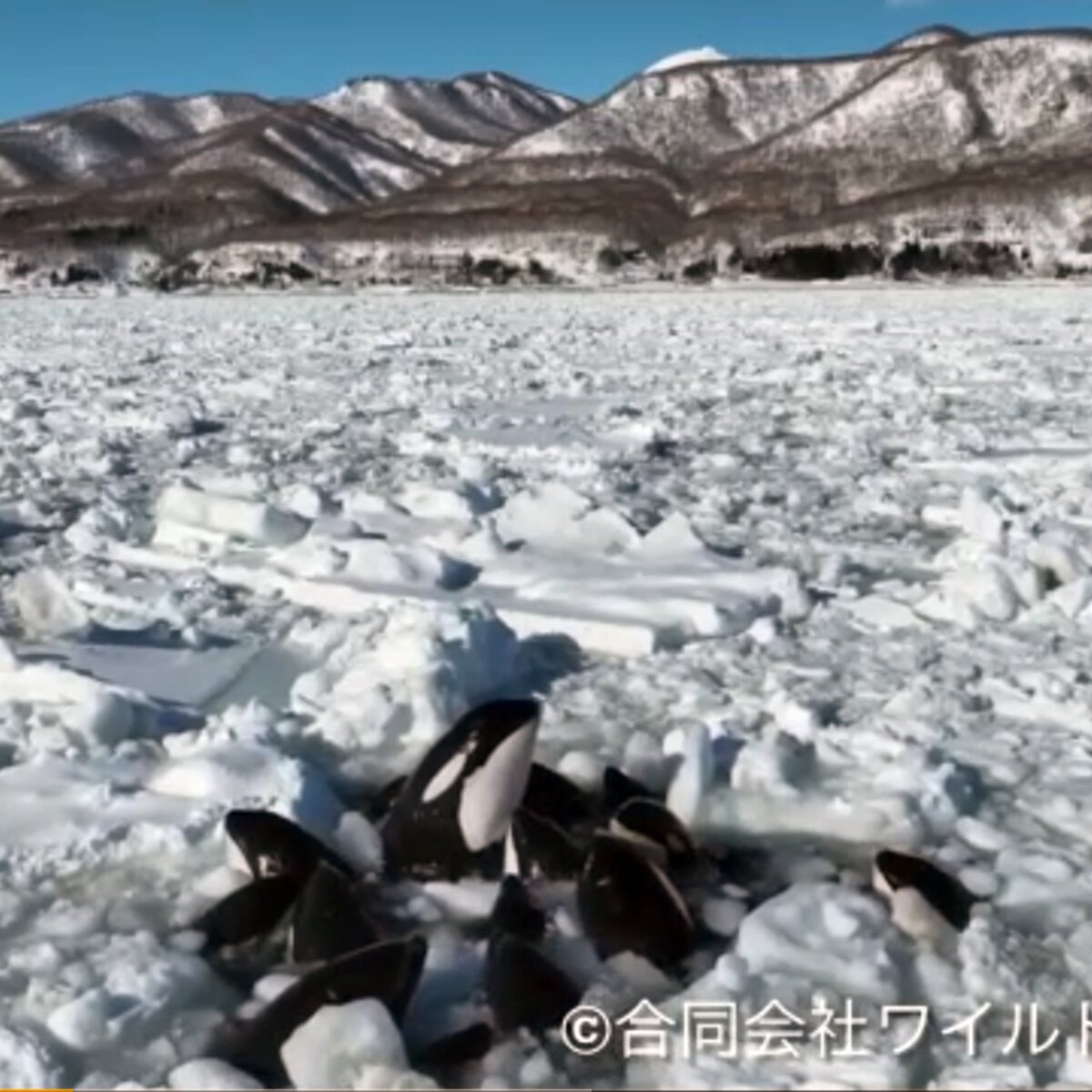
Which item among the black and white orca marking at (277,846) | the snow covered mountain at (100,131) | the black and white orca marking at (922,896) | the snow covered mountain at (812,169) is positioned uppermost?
the snow covered mountain at (100,131)

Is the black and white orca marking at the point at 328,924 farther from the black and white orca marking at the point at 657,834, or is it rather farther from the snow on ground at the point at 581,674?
the black and white orca marking at the point at 657,834

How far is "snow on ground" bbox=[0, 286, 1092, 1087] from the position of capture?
229cm

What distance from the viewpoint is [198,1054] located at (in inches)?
85.0

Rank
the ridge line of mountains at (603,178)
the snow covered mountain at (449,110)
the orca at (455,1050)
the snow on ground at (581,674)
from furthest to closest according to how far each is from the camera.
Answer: the snow covered mountain at (449,110) < the ridge line of mountains at (603,178) < the snow on ground at (581,674) < the orca at (455,1050)

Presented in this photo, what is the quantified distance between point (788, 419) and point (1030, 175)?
63067 mm

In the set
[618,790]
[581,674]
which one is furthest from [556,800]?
[581,674]

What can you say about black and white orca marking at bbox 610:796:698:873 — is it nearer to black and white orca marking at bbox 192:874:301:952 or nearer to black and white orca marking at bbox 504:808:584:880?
black and white orca marking at bbox 504:808:584:880

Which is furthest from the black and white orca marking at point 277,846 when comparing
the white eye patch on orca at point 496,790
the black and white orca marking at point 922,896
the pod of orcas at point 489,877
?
the black and white orca marking at point 922,896

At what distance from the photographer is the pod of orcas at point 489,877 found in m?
2.19

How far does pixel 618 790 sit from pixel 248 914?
32.2 inches

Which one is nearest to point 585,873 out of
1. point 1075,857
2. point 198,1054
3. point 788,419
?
point 198,1054

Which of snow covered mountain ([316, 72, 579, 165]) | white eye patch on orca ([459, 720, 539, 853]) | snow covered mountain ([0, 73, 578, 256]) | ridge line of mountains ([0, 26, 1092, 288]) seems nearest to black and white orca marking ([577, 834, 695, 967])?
white eye patch on orca ([459, 720, 539, 853])

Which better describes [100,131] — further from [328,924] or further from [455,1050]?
[455,1050]

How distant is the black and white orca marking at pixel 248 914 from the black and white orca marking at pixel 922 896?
0.99 metres
